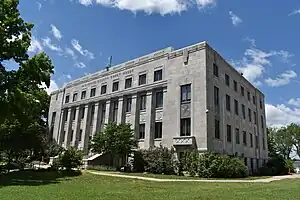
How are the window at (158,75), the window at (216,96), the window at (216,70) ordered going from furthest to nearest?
the window at (158,75), the window at (216,70), the window at (216,96)

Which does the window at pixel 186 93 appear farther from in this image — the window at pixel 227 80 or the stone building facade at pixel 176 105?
the window at pixel 227 80

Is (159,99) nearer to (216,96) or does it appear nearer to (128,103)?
(128,103)

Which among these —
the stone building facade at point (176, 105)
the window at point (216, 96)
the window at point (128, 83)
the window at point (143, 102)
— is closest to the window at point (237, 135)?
the stone building facade at point (176, 105)

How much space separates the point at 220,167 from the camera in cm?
2300

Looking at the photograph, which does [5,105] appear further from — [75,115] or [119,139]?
[75,115]

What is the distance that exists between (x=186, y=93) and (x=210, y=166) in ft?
29.0

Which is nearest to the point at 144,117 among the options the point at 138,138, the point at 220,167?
the point at 138,138

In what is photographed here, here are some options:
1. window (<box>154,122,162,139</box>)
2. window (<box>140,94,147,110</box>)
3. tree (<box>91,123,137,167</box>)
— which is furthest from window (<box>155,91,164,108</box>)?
tree (<box>91,123,137,167</box>)

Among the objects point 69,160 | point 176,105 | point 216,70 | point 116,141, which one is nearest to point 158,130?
point 176,105

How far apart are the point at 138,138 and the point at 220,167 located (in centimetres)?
1149

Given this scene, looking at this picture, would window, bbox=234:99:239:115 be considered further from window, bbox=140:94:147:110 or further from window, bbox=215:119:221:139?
window, bbox=140:94:147:110

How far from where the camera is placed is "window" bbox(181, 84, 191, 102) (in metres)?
28.8

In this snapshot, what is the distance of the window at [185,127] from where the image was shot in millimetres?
27639

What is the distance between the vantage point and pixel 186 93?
29.0m
